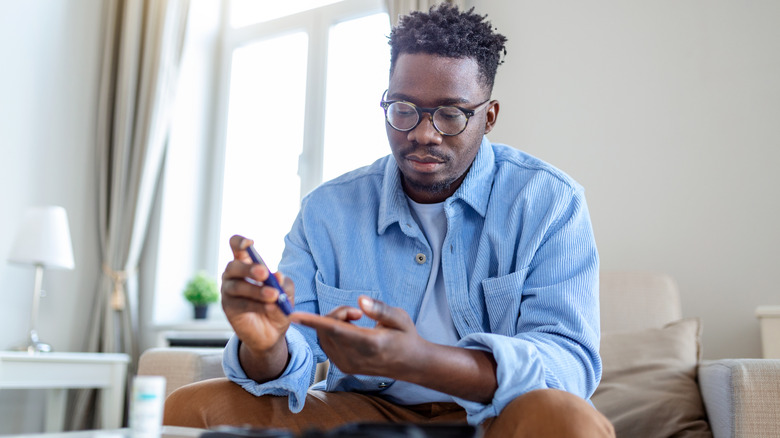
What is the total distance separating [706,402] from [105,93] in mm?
3222

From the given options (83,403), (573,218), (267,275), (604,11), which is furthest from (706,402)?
(83,403)

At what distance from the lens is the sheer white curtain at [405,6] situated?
2.94 metres

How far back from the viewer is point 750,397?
1.34 m

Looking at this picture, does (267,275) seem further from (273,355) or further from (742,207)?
(742,207)

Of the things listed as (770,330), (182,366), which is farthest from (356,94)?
(770,330)

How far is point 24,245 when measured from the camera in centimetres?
299

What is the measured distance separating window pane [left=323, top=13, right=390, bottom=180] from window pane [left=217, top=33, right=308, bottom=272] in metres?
0.21

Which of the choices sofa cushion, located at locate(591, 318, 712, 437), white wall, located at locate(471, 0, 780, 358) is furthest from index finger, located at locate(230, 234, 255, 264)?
white wall, located at locate(471, 0, 780, 358)

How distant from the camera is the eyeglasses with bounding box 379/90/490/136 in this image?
4.35ft

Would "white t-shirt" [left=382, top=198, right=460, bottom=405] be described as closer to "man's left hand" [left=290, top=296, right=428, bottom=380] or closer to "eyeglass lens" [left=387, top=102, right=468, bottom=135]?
"eyeglass lens" [left=387, top=102, right=468, bottom=135]

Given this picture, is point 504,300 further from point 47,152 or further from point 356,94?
point 47,152

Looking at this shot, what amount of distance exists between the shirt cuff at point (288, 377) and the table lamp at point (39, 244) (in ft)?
7.05

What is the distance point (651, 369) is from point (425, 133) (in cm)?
94

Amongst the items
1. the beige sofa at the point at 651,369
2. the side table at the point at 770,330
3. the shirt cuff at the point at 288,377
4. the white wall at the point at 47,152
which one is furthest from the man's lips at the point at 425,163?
the white wall at the point at 47,152
